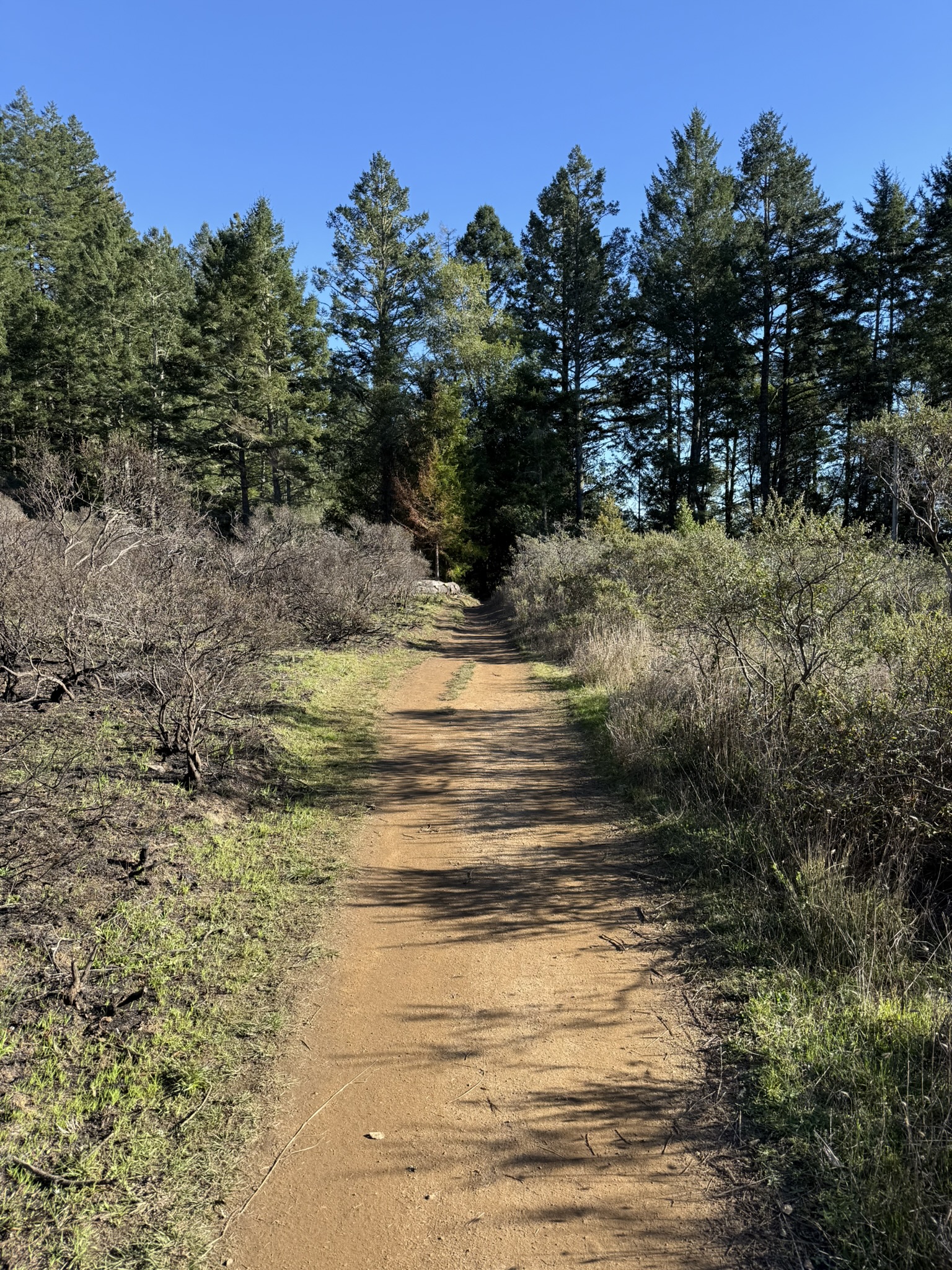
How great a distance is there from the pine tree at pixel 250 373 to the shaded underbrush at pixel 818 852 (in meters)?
22.7

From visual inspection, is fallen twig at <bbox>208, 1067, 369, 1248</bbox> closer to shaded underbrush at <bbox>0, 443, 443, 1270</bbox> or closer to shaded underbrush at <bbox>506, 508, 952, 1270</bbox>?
shaded underbrush at <bbox>0, 443, 443, 1270</bbox>

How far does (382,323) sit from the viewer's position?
3331cm

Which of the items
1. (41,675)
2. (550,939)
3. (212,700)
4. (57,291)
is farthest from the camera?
(57,291)

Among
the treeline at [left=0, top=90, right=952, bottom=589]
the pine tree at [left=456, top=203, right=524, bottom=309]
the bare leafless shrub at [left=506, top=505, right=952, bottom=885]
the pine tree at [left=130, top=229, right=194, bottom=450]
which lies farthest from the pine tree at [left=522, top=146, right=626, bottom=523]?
the bare leafless shrub at [left=506, top=505, right=952, bottom=885]

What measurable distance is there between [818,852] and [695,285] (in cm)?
3409

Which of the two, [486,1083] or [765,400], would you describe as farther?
[765,400]

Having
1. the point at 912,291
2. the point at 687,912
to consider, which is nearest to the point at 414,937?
the point at 687,912

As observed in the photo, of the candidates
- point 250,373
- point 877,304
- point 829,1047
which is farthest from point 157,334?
point 829,1047

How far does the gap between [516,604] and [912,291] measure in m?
22.0

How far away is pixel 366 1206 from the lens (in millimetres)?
2537

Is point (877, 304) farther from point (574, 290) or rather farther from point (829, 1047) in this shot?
point (829, 1047)

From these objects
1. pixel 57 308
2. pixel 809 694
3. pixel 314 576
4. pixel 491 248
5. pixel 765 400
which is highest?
pixel 491 248

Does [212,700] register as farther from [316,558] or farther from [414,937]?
[316,558]

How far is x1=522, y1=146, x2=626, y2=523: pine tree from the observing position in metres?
33.8
